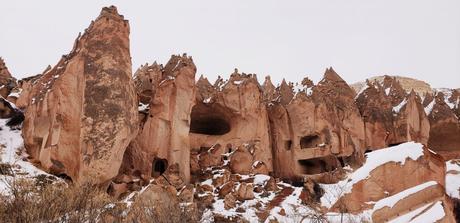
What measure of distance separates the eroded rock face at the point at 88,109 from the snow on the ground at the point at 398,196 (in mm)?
10429

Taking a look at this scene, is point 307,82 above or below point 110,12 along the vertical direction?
below

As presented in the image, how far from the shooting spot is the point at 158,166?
91.2 ft

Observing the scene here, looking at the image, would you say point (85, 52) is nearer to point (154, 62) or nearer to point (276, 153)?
point (154, 62)

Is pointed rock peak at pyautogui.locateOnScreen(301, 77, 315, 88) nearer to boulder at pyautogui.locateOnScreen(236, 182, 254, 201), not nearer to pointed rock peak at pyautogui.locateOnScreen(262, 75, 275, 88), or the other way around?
pointed rock peak at pyautogui.locateOnScreen(262, 75, 275, 88)

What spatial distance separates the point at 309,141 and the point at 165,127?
992 centimetres

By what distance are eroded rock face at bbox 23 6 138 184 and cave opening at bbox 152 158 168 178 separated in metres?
3.67

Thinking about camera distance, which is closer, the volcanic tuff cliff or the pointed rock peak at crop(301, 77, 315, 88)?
the volcanic tuff cliff

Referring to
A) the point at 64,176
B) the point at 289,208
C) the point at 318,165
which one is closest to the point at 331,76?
the point at 318,165

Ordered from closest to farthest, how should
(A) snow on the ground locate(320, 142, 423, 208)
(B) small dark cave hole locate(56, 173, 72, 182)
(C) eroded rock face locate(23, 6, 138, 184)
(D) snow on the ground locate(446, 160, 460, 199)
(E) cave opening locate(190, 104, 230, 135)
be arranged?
(A) snow on the ground locate(320, 142, 423, 208) < (D) snow on the ground locate(446, 160, 460, 199) < (B) small dark cave hole locate(56, 173, 72, 182) < (C) eroded rock face locate(23, 6, 138, 184) < (E) cave opening locate(190, 104, 230, 135)

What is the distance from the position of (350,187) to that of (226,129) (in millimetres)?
17315

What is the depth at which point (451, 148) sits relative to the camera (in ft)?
130

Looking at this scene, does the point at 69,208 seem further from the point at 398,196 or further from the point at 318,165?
the point at 318,165

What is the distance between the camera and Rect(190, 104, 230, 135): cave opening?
1290 inches

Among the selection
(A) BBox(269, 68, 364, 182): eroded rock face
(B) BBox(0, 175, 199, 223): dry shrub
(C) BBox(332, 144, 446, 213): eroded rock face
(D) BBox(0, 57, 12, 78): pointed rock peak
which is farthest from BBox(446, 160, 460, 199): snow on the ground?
(D) BBox(0, 57, 12, 78): pointed rock peak
